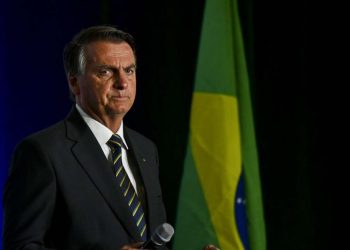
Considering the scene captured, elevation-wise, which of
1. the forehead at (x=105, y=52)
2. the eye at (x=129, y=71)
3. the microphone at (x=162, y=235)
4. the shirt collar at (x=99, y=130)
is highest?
the forehead at (x=105, y=52)

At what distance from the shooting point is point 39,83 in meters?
2.90

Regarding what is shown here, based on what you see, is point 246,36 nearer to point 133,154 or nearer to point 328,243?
point 328,243

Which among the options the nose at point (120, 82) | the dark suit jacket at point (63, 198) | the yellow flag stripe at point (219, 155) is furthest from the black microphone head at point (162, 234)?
the yellow flag stripe at point (219, 155)

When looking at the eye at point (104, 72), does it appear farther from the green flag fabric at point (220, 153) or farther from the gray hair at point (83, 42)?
the green flag fabric at point (220, 153)

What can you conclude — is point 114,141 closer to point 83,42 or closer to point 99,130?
point 99,130

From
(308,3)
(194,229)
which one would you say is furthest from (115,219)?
(308,3)

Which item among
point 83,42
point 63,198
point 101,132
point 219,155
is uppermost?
point 83,42

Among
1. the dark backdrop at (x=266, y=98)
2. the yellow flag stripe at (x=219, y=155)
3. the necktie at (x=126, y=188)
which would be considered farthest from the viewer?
the dark backdrop at (x=266, y=98)

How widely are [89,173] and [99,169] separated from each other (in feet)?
0.09

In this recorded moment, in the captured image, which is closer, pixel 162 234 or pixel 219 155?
pixel 162 234

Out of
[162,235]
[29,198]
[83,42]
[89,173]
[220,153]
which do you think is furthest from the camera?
[220,153]

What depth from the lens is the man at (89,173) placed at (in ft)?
4.88

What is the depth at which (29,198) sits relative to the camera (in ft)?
→ 4.84

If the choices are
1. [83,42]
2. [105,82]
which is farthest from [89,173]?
[83,42]
